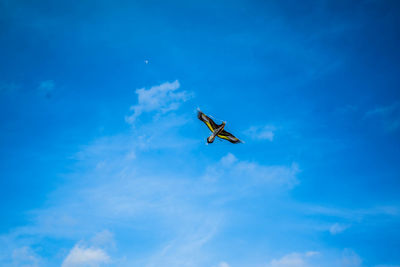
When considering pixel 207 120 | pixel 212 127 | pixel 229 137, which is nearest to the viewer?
pixel 207 120

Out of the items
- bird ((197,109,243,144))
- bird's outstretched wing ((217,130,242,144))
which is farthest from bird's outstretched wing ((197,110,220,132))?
bird's outstretched wing ((217,130,242,144))

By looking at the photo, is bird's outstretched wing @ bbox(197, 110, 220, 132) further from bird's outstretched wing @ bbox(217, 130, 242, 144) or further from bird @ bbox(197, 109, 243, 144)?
bird's outstretched wing @ bbox(217, 130, 242, 144)

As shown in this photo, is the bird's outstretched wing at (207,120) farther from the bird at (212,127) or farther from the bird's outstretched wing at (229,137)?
the bird's outstretched wing at (229,137)

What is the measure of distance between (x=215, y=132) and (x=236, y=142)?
213 inches

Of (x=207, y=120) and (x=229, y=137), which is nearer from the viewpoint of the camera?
(x=207, y=120)

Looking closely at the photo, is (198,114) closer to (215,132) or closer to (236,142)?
(215,132)

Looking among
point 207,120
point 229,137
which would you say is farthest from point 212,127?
point 229,137

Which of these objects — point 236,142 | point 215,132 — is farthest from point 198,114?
point 236,142

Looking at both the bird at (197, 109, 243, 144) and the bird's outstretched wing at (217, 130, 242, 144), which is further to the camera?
the bird's outstretched wing at (217, 130, 242, 144)

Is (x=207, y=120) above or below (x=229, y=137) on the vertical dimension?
above

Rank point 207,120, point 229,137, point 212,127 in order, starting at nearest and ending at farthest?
point 207,120, point 212,127, point 229,137

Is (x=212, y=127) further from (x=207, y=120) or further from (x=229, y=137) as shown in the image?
(x=229, y=137)

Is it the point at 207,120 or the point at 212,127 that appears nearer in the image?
the point at 207,120

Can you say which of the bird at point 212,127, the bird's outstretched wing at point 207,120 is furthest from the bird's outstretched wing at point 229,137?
the bird's outstretched wing at point 207,120
